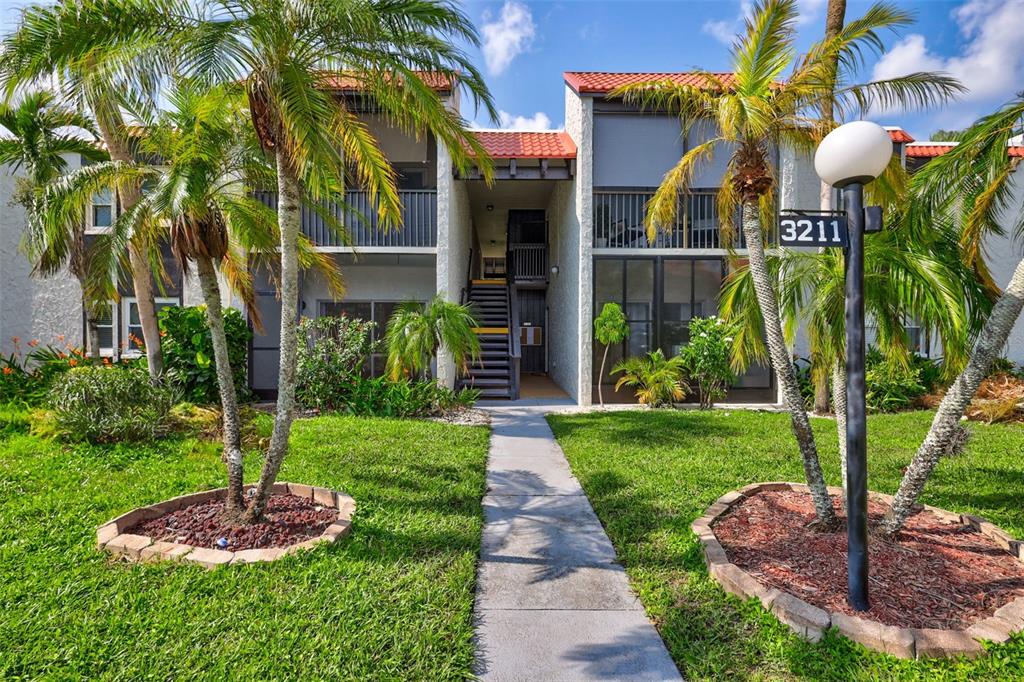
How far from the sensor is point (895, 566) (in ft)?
12.0

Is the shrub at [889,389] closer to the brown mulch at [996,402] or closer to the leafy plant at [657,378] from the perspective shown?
the brown mulch at [996,402]

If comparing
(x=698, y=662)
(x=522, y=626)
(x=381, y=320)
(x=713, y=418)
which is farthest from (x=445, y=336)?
(x=698, y=662)

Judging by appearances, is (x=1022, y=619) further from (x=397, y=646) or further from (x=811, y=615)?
(x=397, y=646)

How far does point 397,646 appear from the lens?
2875 mm

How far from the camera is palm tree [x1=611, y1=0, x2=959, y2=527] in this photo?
4133 millimetres

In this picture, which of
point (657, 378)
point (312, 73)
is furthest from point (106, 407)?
point (657, 378)

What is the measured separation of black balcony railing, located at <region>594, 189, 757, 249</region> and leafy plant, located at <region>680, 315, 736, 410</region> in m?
2.00

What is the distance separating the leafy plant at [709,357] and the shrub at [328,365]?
6657 millimetres

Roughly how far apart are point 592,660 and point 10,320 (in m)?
15.6

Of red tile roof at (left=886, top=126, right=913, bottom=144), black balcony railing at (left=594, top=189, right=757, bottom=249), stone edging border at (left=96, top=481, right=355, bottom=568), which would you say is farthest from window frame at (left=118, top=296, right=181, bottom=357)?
red tile roof at (left=886, top=126, right=913, bottom=144)

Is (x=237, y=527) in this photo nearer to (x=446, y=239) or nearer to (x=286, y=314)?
(x=286, y=314)

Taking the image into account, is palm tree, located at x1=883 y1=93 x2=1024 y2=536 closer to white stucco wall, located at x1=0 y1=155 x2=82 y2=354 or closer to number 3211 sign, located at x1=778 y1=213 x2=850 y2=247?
number 3211 sign, located at x1=778 y1=213 x2=850 y2=247

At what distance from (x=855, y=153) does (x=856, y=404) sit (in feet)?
4.87

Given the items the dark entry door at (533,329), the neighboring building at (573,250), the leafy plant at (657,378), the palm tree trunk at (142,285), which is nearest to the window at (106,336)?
the neighboring building at (573,250)
